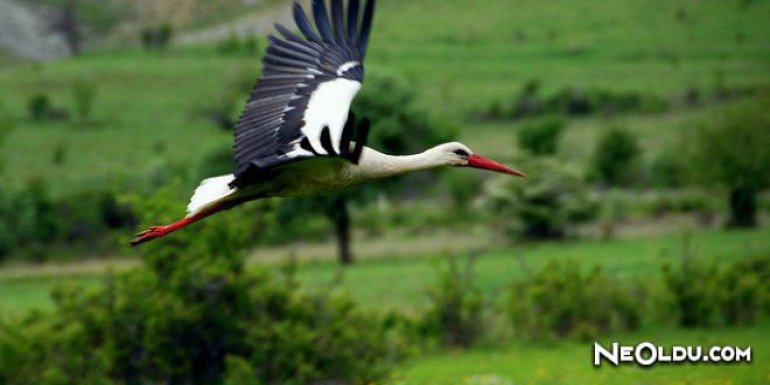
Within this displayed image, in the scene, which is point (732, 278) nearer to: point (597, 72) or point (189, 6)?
point (597, 72)

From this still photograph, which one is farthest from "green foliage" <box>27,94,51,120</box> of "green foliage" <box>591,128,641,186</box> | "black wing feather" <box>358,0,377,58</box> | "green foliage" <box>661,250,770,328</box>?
"black wing feather" <box>358,0,377,58</box>

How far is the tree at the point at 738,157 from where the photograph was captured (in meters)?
45.3

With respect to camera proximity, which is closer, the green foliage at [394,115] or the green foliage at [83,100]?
the green foliage at [394,115]

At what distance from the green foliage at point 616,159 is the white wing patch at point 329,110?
41.9 metres

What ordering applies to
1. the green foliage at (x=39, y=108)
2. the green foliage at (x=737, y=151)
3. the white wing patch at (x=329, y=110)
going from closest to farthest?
the white wing patch at (x=329, y=110)
the green foliage at (x=737, y=151)
the green foliage at (x=39, y=108)

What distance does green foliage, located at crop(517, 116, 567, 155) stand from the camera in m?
56.4

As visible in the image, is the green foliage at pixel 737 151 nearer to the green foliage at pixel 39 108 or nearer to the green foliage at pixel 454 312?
the green foliage at pixel 454 312

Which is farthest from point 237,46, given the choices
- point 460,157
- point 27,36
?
point 460,157

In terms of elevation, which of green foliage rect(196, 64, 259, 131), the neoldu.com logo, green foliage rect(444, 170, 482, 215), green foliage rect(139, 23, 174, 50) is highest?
green foliage rect(139, 23, 174, 50)

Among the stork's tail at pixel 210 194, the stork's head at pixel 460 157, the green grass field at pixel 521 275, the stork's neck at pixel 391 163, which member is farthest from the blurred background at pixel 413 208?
the stork's tail at pixel 210 194

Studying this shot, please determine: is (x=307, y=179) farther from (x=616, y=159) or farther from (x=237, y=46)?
(x=237, y=46)

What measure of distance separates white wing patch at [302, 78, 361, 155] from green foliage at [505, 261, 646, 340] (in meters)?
14.3

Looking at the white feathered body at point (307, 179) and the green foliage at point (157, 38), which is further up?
the green foliage at point (157, 38)

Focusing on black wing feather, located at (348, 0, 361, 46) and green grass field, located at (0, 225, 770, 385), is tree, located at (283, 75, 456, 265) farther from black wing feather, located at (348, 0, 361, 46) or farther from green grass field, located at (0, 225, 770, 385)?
black wing feather, located at (348, 0, 361, 46)
